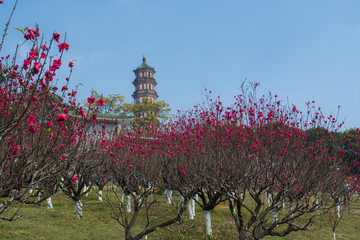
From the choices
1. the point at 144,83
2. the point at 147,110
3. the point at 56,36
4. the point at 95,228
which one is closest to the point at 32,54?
the point at 56,36

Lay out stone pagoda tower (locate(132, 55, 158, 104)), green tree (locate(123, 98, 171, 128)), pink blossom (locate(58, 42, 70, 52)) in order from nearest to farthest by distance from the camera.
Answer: pink blossom (locate(58, 42, 70, 52)), green tree (locate(123, 98, 171, 128)), stone pagoda tower (locate(132, 55, 158, 104))

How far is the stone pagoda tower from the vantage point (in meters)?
64.6

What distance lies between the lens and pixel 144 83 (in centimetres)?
6606

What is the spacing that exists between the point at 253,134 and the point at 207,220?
15.3 ft

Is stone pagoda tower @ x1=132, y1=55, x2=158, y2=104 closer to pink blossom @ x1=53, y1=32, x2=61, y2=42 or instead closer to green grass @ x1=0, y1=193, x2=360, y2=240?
green grass @ x1=0, y1=193, x2=360, y2=240

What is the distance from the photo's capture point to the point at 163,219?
14.9 meters

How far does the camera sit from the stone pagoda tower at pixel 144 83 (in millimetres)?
64562

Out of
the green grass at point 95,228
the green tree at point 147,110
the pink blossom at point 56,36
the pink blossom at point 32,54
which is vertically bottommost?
the green grass at point 95,228

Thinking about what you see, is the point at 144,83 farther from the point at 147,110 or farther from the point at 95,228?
the point at 95,228

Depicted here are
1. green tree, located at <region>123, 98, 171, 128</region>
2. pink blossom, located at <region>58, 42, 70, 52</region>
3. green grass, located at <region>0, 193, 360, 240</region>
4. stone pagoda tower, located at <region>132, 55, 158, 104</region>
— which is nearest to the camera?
pink blossom, located at <region>58, 42, 70, 52</region>

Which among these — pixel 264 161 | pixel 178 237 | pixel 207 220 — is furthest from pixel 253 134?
pixel 178 237

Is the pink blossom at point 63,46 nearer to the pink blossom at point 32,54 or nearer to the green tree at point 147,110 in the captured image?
the pink blossom at point 32,54

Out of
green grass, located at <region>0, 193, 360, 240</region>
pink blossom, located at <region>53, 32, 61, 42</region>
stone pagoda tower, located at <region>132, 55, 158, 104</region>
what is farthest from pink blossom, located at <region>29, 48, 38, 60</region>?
stone pagoda tower, located at <region>132, 55, 158, 104</region>

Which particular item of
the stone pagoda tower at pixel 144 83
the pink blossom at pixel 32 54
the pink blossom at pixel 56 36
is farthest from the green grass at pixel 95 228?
the stone pagoda tower at pixel 144 83
